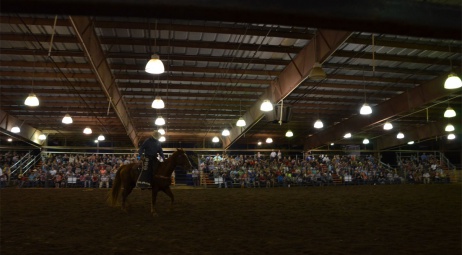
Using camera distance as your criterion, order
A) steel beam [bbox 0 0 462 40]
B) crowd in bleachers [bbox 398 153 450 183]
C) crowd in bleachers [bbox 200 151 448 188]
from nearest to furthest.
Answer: steel beam [bbox 0 0 462 40] < crowd in bleachers [bbox 200 151 448 188] < crowd in bleachers [bbox 398 153 450 183]

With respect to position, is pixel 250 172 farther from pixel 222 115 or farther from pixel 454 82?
pixel 454 82

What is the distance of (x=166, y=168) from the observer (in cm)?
989

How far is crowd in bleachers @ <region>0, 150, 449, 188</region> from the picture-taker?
24516 millimetres

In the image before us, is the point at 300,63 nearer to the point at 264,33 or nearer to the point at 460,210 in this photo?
the point at 264,33

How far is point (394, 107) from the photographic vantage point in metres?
21.3

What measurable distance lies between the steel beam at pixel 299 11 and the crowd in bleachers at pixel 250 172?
2345cm

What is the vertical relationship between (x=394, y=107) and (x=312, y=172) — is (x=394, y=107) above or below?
above

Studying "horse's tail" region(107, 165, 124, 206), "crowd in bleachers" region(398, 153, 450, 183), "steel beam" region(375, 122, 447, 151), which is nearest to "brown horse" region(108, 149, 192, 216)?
"horse's tail" region(107, 165, 124, 206)

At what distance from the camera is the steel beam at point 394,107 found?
695 inches

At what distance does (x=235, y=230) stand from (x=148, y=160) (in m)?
4.06

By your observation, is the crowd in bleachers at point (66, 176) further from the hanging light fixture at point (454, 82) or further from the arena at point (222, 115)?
the hanging light fixture at point (454, 82)

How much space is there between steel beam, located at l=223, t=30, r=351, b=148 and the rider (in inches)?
253

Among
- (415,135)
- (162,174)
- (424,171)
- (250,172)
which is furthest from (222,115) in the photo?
(415,135)

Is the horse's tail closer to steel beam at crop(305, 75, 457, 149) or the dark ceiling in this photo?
the dark ceiling
